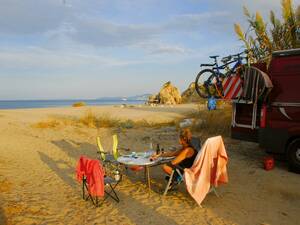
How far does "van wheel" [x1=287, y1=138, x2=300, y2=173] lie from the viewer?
784 cm

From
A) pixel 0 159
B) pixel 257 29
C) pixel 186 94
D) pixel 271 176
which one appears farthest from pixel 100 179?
pixel 186 94

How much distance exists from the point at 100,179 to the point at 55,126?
431 inches

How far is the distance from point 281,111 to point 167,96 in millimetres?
29324

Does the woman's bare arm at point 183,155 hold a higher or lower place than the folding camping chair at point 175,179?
higher

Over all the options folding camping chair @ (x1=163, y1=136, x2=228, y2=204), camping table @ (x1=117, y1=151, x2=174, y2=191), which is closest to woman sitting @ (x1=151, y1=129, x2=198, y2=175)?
folding camping chair @ (x1=163, y1=136, x2=228, y2=204)

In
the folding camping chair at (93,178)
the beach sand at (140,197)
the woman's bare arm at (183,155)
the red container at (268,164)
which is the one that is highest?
the woman's bare arm at (183,155)

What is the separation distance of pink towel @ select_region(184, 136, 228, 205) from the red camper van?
7.97 feet

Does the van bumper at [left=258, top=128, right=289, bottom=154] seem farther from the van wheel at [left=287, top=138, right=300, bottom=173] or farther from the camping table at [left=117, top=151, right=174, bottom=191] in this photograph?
the camping table at [left=117, top=151, right=174, bottom=191]

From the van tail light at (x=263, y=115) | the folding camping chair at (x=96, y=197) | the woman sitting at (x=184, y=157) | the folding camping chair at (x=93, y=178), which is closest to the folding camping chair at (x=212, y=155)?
the woman sitting at (x=184, y=157)

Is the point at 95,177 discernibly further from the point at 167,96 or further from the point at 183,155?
the point at 167,96

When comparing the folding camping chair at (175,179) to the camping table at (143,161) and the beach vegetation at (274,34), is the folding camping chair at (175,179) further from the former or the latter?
the beach vegetation at (274,34)

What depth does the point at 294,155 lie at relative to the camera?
311 inches

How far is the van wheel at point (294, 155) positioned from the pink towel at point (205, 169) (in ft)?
8.19

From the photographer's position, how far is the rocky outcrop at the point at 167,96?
1459 inches
